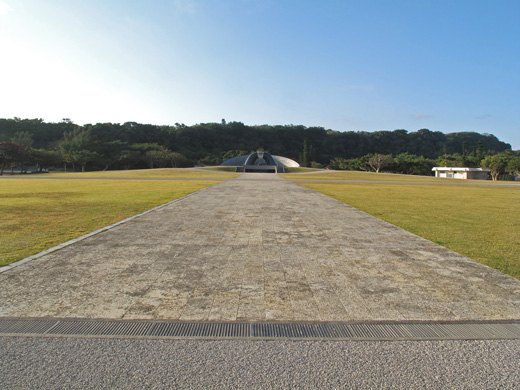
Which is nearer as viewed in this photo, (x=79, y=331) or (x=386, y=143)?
(x=79, y=331)

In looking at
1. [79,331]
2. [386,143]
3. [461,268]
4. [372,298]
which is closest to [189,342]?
[79,331]

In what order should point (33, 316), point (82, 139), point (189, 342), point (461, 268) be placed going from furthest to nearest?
point (82, 139)
point (461, 268)
point (33, 316)
point (189, 342)

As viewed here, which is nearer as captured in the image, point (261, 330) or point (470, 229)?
point (261, 330)

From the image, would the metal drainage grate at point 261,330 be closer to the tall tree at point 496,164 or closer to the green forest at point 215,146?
the green forest at point 215,146

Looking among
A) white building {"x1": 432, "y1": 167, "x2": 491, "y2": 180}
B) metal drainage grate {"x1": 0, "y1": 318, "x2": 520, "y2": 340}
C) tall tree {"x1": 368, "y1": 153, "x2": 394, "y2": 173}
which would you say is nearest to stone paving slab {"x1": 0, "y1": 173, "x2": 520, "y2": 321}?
metal drainage grate {"x1": 0, "y1": 318, "x2": 520, "y2": 340}

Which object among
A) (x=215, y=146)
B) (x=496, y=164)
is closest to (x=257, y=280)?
(x=496, y=164)

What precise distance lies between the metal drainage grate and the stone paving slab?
13cm

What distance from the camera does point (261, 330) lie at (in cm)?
277

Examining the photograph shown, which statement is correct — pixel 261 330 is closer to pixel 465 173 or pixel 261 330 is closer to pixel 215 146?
pixel 465 173

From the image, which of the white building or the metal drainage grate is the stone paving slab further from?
the white building

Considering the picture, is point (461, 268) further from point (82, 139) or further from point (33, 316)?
point (82, 139)

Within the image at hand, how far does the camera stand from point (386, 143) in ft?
347

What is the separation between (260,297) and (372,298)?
1296 mm

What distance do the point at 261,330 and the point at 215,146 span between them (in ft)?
312
